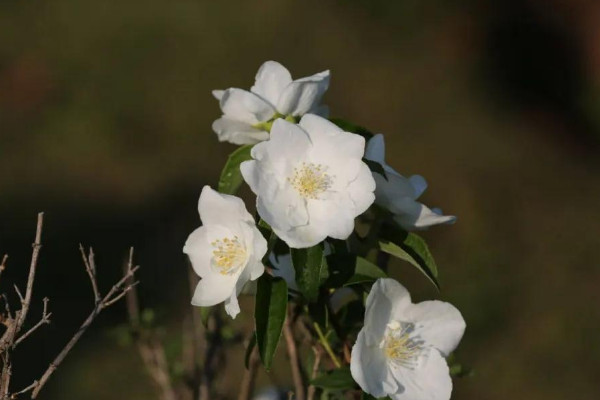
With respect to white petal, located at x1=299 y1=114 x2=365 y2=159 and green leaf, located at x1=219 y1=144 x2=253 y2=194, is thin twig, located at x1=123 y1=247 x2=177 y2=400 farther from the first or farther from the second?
white petal, located at x1=299 y1=114 x2=365 y2=159

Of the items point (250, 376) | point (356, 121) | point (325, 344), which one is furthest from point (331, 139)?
point (356, 121)

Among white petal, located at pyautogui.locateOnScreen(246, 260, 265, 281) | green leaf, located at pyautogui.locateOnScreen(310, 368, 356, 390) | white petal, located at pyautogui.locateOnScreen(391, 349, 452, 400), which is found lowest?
green leaf, located at pyautogui.locateOnScreen(310, 368, 356, 390)

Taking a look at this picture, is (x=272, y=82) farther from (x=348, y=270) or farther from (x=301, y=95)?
(x=348, y=270)

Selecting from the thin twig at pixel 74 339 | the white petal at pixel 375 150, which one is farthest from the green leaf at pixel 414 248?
the thin twig at pixel 74 339

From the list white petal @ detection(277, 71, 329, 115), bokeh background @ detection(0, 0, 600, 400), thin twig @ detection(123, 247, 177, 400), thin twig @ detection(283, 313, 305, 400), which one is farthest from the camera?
bokeh background @ detection(0, 0, 600, 400)

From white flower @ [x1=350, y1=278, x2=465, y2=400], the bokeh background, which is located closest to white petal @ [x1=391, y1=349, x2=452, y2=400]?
white flower @ [x1=350, y1=278, x2=465, y2=400]
